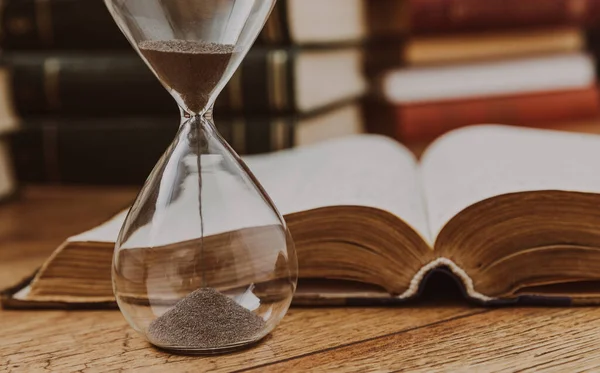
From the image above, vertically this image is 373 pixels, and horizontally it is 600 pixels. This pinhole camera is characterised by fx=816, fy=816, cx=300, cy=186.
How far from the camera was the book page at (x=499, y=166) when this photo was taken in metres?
0.66

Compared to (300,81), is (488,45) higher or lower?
higher

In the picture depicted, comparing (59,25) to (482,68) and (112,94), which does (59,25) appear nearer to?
(112,94)

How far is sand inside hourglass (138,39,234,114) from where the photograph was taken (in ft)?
1.68

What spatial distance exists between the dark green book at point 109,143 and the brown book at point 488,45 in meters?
0.32

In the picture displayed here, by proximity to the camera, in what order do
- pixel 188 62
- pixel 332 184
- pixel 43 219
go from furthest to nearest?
pixel 43 219 → pixel 332 184 → pixel 188 62

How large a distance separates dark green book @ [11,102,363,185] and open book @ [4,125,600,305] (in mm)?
470

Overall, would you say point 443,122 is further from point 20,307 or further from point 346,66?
point 20,307

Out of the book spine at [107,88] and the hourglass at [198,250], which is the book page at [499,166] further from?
the book spine at [107,88]

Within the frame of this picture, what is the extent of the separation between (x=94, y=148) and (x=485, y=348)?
0.84 m

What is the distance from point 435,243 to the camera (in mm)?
632

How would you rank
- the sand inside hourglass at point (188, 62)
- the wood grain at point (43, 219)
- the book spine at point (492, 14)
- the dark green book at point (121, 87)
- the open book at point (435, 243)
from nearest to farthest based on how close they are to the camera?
the sand inside hourglass at point (188, 62) < the open book at point (435, 243) < the wood grain at point (43, 219) < the dark green book at point (121, 87) < the book spine at point (492, 14)

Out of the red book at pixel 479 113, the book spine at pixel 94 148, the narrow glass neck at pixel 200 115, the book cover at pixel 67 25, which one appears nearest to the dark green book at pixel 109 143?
the book spine at pixel 94 148

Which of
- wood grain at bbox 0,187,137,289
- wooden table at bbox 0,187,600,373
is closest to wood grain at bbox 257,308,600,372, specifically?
wooden table at bbox 0,187,600,373

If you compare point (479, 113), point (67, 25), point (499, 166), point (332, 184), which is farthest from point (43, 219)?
point (479, 113)
